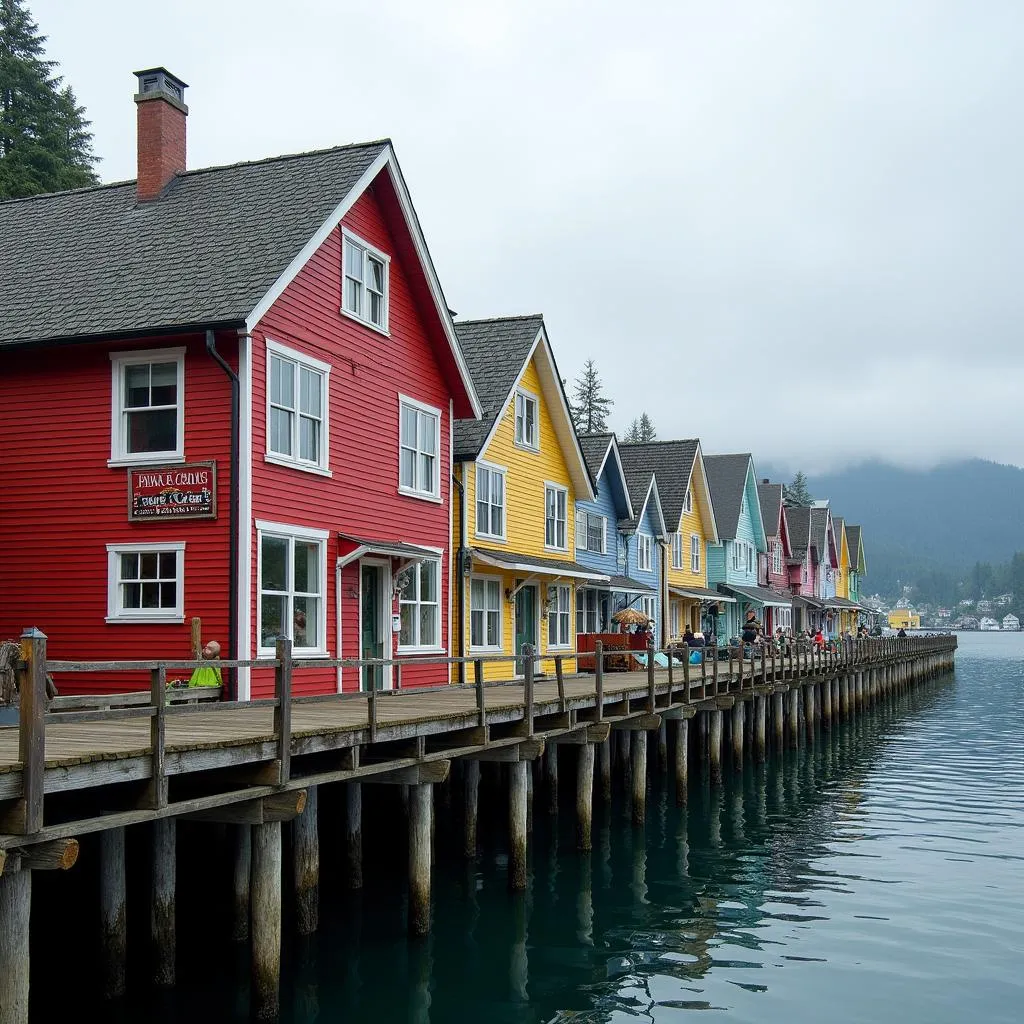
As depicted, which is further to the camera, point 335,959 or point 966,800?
point 966,800

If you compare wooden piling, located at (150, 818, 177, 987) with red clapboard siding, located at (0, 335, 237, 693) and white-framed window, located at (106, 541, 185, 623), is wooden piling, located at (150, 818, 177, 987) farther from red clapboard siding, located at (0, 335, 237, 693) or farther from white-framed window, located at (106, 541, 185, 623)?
white-framed window, located at (106, 541, 185, 623)

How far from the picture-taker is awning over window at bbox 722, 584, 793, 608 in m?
61.1

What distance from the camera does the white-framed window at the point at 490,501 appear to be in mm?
31406

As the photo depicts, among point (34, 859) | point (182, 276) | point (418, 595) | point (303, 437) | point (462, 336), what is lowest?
point (34, 859)

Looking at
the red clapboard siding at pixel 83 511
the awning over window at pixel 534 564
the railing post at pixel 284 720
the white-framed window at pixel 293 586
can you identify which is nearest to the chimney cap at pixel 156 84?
the red clapboard siding at pixel 83 511

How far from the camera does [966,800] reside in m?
28.4

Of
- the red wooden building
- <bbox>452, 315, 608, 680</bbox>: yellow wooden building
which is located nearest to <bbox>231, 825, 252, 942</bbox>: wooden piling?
the red wooden building

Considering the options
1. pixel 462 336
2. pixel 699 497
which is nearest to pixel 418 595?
pixel 462 336

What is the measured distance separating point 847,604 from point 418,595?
6858 cm

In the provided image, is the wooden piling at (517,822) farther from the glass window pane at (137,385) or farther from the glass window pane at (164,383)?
the glass window pane at (137,385)

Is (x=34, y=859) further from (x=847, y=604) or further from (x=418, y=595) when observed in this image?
(x=847, y=604)

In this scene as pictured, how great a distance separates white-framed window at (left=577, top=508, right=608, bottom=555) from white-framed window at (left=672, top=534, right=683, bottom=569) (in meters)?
10.7

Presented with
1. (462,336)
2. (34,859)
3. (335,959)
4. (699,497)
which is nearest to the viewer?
(34,859)

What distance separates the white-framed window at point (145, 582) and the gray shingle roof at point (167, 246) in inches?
134
